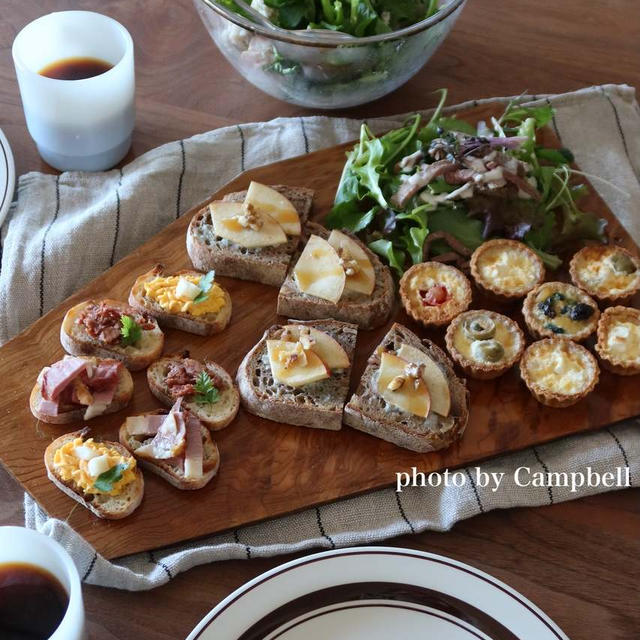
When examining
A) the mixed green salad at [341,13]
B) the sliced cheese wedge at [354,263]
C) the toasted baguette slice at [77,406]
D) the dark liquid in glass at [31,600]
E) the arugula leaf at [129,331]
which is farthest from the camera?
the mixed green salad at [341,13]

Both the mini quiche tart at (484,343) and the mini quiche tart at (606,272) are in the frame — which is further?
the mini quiche tart at (606,272)

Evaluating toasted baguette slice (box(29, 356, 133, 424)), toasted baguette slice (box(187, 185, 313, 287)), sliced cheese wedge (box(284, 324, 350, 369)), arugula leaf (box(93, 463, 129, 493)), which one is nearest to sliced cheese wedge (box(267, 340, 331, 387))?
sliced cheese wedge (box(284, 324, 350, 369))

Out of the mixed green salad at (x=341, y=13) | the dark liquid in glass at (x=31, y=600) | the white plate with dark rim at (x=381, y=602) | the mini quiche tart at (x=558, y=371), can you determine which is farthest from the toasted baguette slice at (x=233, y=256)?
the dark liquid in glass at (x=31, y=600)

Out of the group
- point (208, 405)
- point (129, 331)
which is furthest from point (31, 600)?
point (129, 331)

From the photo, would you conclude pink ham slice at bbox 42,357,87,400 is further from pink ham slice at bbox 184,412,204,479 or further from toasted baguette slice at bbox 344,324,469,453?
toasted baguette slice at bbox 344,324,469,453

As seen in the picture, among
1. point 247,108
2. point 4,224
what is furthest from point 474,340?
point 4,224

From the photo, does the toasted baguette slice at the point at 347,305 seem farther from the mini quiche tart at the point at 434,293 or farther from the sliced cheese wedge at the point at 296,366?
Result: the sliced cheese wedge at the point at 296,366
